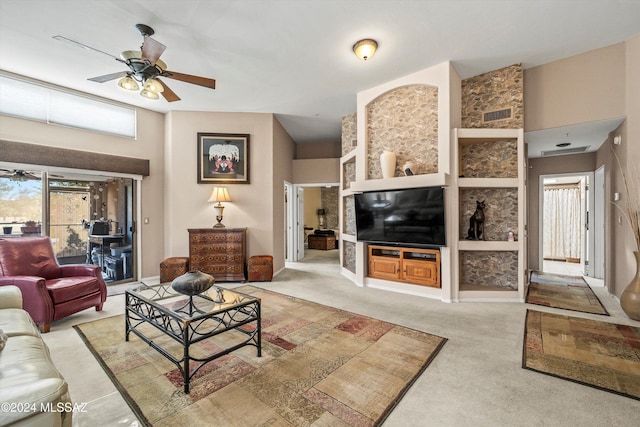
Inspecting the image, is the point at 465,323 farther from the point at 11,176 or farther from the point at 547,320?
the point at 11,176

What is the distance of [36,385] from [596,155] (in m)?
8.36

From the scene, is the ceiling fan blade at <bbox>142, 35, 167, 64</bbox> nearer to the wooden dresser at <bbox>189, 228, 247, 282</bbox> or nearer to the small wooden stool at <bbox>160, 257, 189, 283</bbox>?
the wooden dresser at <bbox>189, 228, 247, 282</bbox>

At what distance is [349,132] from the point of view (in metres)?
6.16

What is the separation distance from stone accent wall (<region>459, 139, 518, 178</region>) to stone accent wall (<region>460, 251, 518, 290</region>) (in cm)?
128

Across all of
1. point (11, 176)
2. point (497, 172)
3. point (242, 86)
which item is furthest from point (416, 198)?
point (11, 176)

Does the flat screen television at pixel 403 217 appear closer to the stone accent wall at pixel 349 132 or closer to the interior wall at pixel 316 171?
the stone accent wall at pixel 349 132

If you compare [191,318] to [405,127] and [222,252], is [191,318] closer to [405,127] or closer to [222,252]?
[222,252]

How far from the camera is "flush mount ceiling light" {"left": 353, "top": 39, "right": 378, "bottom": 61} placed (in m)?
3.49

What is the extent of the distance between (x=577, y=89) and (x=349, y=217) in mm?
4172

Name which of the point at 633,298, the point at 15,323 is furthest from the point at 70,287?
the point at 633,298

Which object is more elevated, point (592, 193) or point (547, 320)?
point (592, 193)

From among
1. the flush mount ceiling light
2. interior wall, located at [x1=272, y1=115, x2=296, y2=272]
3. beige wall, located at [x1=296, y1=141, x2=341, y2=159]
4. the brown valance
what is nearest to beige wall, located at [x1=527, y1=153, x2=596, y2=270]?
beige wall, located at [x1=296, y1=141, x2=341, y2=159]

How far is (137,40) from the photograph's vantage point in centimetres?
343

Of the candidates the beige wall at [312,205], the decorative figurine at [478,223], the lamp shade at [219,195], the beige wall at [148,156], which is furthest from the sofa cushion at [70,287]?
the beige wall at [312,205]
